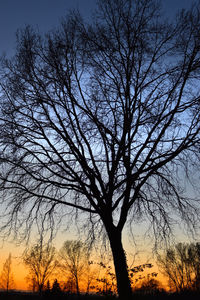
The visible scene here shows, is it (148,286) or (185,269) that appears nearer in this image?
(148,286)

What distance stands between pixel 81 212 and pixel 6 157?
10.4 feet

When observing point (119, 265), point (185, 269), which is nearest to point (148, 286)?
point (119, 265)

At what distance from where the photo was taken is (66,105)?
9930 millimetres

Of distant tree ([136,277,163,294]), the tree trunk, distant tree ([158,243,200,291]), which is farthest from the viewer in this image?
distant tree ([158,243,200,291])

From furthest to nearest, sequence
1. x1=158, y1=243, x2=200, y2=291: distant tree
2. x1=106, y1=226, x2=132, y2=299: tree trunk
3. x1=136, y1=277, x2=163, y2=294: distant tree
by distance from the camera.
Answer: x1=158, y1=243, x2=200, y2=291: distant tree, x1=136, y1=277, x2=163, y2=294: distant tree, x1=106, y1=226, x2=132, y2=299: tree trunk

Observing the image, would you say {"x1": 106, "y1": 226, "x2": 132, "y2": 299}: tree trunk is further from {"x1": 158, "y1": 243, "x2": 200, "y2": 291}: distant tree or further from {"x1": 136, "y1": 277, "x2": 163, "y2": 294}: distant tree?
{"x1": 158, "y1": 243, "x2": 200, "y2": 291}: distant tree

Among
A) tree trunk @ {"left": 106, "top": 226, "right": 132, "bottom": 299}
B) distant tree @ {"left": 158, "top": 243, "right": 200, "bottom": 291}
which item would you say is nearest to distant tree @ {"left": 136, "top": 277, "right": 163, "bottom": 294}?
tree trunk @ {"left": 106, "top": 226, "right": 132, "bottom": 299}

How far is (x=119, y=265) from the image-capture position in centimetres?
798

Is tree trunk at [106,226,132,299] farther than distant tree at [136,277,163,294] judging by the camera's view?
No

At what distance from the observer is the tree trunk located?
25.4ft

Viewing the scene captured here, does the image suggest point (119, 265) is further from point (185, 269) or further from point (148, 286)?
point (185, 269)

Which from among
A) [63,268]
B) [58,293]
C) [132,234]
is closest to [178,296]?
[132,234]

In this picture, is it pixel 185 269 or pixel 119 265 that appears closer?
pixel 119 265

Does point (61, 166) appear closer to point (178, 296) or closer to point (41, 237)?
point (41, 237)
